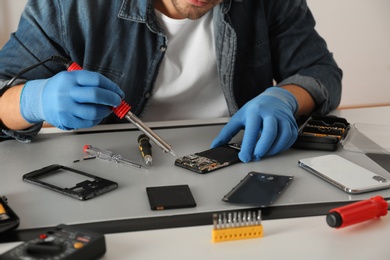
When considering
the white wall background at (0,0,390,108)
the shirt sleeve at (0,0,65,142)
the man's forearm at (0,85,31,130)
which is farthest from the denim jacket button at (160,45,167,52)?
the white wall background at (0,0,390,108)

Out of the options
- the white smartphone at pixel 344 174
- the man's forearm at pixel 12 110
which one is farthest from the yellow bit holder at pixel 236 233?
the man's forearm at pixel 12 110

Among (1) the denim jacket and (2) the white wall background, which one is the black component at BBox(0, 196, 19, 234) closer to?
(1) the denim jacket

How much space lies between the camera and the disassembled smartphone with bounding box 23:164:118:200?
767mm

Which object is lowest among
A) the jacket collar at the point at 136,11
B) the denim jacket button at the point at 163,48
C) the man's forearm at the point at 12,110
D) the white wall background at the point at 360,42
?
the white wall background at the point at 360,42

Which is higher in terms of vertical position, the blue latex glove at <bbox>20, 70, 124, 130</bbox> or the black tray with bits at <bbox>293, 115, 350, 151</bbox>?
the blue latex glove at <bbox>20, 70, 124, 130</bbox>

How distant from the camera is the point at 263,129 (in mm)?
949

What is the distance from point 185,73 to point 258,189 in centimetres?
60

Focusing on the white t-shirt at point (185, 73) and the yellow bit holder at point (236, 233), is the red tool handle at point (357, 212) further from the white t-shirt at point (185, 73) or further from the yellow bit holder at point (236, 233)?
the white t-shirt at point (185, 73)

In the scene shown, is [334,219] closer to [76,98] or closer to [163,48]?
[76,98]

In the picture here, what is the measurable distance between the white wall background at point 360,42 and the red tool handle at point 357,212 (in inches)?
77.3

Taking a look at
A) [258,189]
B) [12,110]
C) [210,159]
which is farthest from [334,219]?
[12,110]

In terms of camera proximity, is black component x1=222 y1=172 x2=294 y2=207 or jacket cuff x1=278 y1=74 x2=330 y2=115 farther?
jacket cuff x1=278 y1=74 x2=330 y2=115

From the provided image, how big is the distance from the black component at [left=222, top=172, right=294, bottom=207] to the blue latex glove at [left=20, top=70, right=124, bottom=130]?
11.1 inches

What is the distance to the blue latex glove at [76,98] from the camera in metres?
0.88
